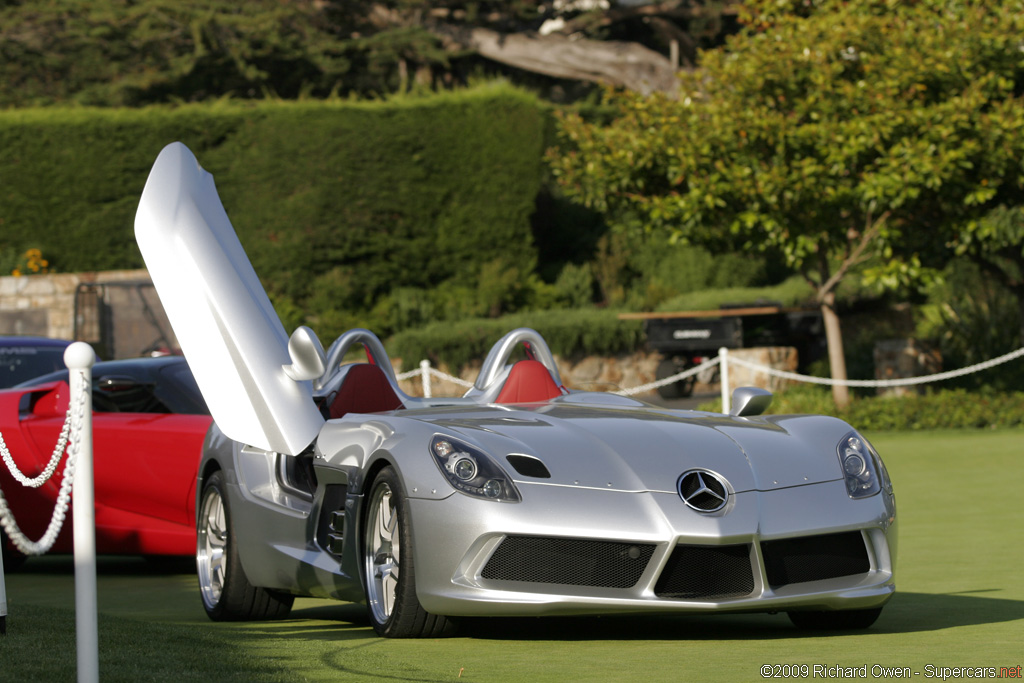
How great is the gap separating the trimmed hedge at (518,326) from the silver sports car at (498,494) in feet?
50.9

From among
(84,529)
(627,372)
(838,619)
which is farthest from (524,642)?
(627,372)

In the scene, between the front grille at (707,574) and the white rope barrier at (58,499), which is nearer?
the white rope barrier at (58,499)

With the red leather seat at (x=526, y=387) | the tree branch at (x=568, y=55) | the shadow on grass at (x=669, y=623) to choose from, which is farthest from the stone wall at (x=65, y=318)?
the shadow on grass at (x=669, y=623)

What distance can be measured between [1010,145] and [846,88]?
2.02m

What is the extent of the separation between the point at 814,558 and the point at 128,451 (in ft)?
15.3

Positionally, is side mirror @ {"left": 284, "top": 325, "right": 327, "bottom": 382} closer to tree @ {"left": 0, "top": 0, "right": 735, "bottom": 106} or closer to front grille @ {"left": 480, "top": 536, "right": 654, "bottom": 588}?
front grille @ {"left": 480, "top": 536, "right": 654, "bottom": 588}

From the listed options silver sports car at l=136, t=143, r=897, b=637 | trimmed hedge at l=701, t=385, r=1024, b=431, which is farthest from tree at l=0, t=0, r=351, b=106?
silver sports car at l=136, t=143, r=897, b=637

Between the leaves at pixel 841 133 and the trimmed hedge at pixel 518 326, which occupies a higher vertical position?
the leaves at pixel 841 133

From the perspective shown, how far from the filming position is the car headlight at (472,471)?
4.78 meters

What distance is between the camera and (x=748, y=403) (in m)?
5.87

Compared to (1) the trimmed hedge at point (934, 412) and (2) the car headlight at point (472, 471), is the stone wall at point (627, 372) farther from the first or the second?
(2) the car headlight at point (472, 471)

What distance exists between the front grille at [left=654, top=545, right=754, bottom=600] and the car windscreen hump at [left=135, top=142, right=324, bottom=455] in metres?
1.69

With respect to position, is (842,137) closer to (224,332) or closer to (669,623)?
(669,623)

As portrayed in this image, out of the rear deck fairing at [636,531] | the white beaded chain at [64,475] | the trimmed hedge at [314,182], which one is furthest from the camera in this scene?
the trimmed hedge at [314,182]
